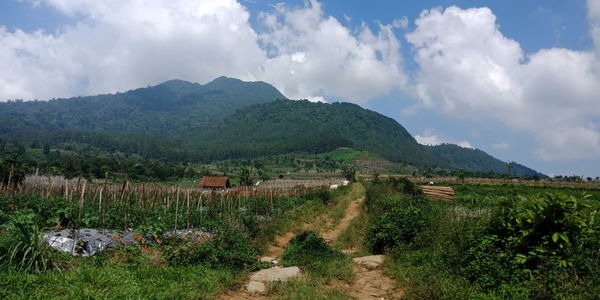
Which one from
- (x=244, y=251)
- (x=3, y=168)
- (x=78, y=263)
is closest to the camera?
(x=78, y=263)

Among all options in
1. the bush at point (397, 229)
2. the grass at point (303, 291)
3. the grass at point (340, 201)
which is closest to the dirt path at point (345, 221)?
the grass at point (340, 201)

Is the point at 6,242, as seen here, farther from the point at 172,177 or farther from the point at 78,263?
the point at 172,177

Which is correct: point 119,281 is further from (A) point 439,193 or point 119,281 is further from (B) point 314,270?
(A) point 439,193

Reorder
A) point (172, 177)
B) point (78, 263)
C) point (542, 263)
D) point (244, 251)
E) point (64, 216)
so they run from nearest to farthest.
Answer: point (542, 263) → point (78, 263) → point (244, 251) → point (64, 216) → point (172, 177)

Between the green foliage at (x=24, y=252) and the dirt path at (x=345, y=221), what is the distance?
8.75 meters

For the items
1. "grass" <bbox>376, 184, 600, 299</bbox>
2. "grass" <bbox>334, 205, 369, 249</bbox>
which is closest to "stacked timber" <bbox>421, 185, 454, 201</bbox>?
"grass" <bbox>334, 205, 369, 249</bbox>

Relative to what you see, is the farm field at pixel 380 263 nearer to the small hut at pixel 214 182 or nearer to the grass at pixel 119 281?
the grass at pixel 119 281

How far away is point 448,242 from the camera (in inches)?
290

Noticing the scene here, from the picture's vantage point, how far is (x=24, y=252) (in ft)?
18.8

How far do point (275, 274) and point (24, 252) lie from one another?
426 cm

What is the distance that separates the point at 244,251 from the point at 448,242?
4.34 m

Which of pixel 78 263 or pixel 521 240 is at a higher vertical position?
pixel 521 240

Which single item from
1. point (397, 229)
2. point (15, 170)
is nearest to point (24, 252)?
point (397, 229)

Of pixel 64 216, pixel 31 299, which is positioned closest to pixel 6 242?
pixel 31 299
